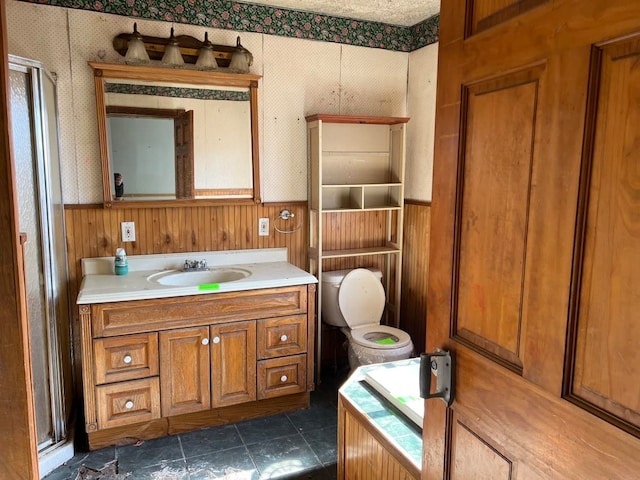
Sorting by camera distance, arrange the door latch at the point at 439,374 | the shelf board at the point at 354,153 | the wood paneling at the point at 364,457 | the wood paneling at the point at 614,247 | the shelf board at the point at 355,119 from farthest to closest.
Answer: the shelf board at the point at 354,153
the shelf board at the point at 355,119
the wood paneling at the point at 364,457
the door latch at the point at 439,374
the wood paneling at the point at 614,247

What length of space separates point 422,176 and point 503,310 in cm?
241

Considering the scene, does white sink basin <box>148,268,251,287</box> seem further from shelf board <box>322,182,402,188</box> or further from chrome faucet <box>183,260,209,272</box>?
shelf board <box>322,182,402,188</box>

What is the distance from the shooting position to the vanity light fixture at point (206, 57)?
275 centimetres

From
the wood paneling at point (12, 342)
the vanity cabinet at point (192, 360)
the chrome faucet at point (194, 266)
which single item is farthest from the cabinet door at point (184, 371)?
the wood paneling at point (12, 342)

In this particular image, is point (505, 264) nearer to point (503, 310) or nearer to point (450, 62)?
point (503, 310)

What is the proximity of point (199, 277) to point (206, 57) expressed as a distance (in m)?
1.30

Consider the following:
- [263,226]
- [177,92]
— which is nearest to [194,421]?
[263,226]

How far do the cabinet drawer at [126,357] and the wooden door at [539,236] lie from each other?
5.73ft

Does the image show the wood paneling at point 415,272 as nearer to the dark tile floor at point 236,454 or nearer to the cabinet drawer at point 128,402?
the dark tile floor at point 236,454

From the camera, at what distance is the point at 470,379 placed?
0.99 m

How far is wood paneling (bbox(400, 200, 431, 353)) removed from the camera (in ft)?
10.6

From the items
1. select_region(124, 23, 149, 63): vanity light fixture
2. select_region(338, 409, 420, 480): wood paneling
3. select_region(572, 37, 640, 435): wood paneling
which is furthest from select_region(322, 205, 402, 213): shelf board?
select_region(572, 37, 640, 435): wood paneling

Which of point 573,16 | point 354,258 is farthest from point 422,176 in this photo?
point 573,16

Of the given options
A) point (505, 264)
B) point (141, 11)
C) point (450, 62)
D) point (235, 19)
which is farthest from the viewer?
point (235, 19)
